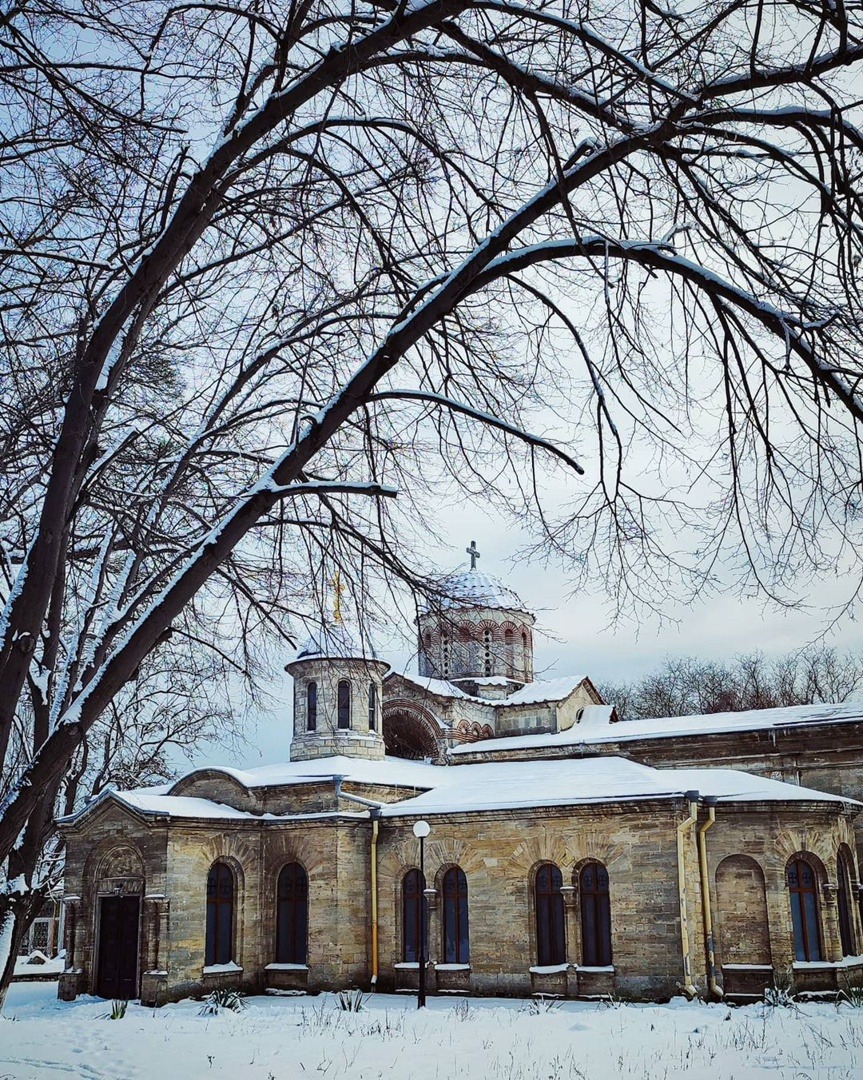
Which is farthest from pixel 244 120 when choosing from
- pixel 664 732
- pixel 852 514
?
pixel 664 732

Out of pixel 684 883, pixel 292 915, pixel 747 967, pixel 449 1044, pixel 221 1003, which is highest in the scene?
pixel 684 883

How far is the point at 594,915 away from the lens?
20125 mm

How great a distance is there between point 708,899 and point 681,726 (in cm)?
739

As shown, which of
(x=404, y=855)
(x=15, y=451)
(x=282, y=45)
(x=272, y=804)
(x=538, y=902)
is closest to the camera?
(x=282, y=45)

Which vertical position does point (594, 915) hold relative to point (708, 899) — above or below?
below

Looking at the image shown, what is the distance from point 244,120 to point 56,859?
23.7 m

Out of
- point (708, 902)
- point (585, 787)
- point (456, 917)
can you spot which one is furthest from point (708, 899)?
point (456, 917)

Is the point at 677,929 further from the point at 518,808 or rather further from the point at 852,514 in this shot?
the point at 852,514

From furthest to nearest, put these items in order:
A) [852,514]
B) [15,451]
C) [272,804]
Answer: [272,804] < [15,451] < [852,514]

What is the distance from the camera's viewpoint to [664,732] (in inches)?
1035

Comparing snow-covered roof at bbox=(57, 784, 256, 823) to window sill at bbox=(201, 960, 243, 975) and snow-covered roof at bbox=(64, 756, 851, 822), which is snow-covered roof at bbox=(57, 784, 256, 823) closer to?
snow-covered roof at bbox=(64, 756, 851, 822)

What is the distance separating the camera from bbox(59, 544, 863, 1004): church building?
19406 millimetres

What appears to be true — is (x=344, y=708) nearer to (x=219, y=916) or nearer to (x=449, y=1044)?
(x=219, y=916)

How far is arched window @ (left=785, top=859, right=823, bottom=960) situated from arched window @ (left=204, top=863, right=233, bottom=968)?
1194cm
